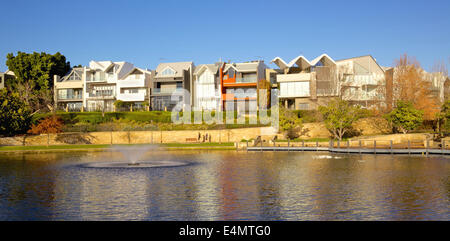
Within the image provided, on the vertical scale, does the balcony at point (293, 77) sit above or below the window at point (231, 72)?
below

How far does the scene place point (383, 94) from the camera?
6525 centimetres

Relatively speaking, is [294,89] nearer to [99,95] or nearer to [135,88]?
[135,88]

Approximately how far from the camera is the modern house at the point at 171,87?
81.2 metres

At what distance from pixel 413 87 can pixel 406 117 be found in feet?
37.1

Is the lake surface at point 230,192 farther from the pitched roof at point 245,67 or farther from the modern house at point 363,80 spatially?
the pitched roof at point 245,67

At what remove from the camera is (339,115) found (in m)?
55.7

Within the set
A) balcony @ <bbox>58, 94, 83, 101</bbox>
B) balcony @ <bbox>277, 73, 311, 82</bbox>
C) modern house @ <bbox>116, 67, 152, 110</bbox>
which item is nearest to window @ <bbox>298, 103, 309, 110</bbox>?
balcony @ <bbox>277, 73, 311, 82</bbox>

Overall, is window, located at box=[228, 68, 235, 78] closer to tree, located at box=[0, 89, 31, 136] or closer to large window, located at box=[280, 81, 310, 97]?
large window, located at box=[280, 81, 310, 97]

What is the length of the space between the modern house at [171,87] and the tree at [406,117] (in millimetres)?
38332

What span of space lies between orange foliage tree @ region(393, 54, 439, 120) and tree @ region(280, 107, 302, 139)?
15.3m

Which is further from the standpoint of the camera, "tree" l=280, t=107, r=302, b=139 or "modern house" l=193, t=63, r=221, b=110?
"modern house" l=193, t=63, r=221, b=110

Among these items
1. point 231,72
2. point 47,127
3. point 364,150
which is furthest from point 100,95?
point 364,150

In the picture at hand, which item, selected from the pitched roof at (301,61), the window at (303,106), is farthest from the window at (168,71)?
the window at (303,106)

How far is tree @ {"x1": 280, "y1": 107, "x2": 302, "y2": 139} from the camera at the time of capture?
5784 cm
